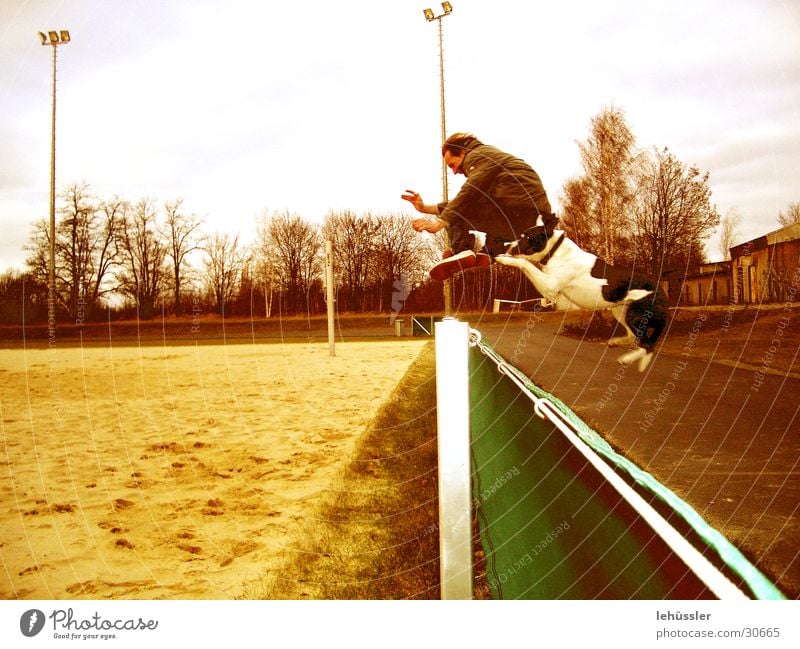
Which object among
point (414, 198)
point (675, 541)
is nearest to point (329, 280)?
point (414, 198)

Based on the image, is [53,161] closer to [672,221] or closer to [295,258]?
[295,258]

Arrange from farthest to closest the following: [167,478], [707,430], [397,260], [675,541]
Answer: [167,478] → [707,430] → [397,260] → [675,541]

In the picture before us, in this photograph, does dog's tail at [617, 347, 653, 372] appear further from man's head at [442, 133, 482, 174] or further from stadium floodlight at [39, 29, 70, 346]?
stadium floodlight at [39, 29, 70, 346]

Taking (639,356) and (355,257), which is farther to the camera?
Answer: (355,257)

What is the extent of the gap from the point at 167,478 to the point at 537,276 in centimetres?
205

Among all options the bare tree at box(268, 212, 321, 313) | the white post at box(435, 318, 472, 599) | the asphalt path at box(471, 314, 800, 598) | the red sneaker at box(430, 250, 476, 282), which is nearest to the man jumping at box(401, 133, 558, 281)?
the red sneaker at box(430, 250, 476, 282)

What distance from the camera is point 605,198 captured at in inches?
35.8

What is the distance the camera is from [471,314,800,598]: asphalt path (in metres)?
1.10

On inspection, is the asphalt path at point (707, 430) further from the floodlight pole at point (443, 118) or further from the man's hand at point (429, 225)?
the man's hand at point (429, 225)

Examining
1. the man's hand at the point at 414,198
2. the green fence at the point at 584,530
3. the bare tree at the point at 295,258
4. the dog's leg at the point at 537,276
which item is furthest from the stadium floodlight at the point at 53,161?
the green fence at the point at 584,530

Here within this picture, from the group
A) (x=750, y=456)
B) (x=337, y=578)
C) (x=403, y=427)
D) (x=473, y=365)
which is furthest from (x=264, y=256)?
(x=403, y=427)

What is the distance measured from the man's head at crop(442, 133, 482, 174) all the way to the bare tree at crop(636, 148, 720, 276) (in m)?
0.31

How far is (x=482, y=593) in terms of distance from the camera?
1.36 metres

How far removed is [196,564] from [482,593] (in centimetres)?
83
